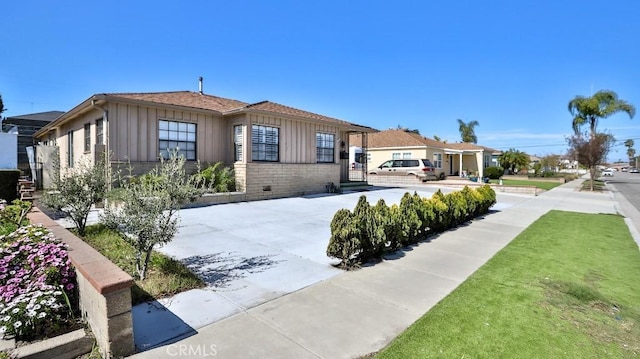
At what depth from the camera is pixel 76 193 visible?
20.3 ft

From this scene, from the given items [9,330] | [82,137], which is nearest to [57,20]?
[82,137]

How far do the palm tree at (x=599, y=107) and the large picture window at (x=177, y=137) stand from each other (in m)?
35.9

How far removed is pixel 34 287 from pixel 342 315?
9.99ft

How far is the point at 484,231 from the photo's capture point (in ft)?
27.4

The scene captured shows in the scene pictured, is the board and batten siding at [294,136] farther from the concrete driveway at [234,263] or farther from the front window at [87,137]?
the front window at [87,137]

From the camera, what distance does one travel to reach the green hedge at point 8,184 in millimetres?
10500

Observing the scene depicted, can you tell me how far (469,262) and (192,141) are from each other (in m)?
11.2

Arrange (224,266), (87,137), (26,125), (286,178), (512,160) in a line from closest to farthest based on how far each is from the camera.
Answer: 1. (224,266)
2. (87,137)
3. (286,178)
4. (26,125)
5. (512,160)

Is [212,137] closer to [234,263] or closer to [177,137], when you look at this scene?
[177,137]

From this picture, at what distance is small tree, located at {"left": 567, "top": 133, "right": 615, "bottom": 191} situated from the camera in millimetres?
24047

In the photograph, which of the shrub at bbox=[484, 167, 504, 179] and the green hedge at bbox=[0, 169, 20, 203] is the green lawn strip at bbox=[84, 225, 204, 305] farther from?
the shrub at bbox=[484, 167, 504, 179]

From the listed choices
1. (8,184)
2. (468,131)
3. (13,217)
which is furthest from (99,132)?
(468,131)

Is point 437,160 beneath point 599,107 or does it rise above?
beneath

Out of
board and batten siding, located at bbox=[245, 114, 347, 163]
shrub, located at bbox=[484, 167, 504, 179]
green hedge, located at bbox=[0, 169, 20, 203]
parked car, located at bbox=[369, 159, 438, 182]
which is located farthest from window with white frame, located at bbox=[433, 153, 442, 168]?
green hedge, located at bbox=[0, 169, 20, 203]
